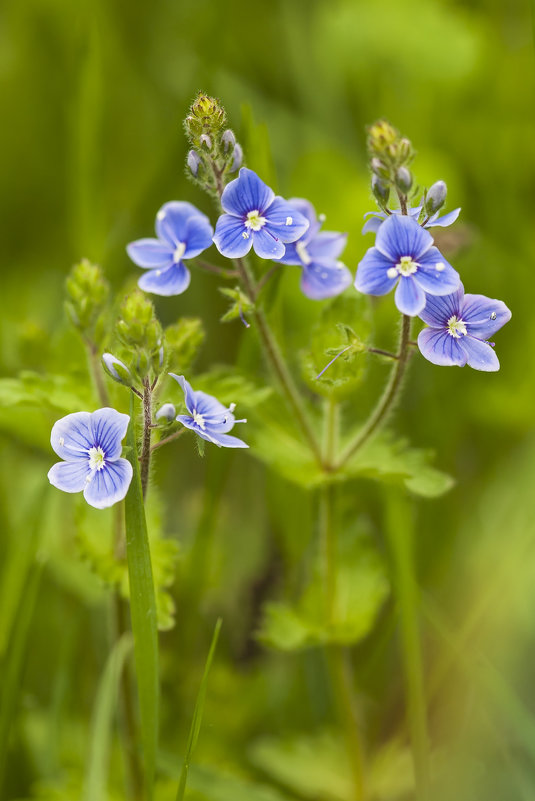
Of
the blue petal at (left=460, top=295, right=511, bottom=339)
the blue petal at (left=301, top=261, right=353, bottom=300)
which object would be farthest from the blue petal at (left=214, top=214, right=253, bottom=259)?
the blue petal at (left=460, top=295, right=511, bottom=339)

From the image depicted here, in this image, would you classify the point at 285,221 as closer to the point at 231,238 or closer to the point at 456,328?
the point at 231,238

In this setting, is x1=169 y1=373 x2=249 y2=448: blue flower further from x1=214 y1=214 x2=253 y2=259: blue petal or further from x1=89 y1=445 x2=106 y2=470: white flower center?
x1=214 y1=214 x2=253 y2=259: blue petal

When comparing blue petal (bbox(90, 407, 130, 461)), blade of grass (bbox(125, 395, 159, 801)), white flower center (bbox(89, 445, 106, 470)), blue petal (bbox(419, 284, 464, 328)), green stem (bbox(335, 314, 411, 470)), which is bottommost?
blade of grass (bbox(125, 395, 159, 801))

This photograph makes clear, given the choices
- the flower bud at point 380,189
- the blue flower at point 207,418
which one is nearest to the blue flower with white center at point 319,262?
the flower bud at point 380,189

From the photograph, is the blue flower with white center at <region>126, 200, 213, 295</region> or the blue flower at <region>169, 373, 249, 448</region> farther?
the blue flower with white center at <region>126, 200, 213, 295</region>

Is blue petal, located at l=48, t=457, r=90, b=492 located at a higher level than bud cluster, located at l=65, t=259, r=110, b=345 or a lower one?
lower

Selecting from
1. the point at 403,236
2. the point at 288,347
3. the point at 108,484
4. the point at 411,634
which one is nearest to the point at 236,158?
the point at 403,236
